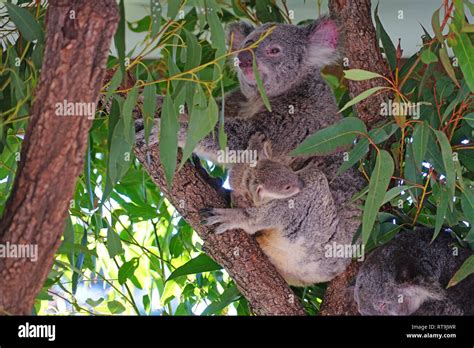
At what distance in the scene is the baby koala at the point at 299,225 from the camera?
6.54 feet

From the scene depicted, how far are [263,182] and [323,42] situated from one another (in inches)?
24.2

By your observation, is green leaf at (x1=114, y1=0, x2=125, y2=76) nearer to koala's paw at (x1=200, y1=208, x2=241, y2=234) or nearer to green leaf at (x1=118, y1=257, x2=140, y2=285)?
koala's paw at (x1=200, y1=208, x2=241, y2=234)

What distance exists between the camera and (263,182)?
1.97 meters

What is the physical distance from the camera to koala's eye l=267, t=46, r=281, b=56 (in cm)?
233

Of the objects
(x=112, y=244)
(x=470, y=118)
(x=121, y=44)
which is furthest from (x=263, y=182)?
(x=121, y=44)

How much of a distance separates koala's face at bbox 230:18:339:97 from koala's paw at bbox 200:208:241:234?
0.52 metres

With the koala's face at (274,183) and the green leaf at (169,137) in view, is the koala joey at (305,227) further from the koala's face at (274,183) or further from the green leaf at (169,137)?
the green leaf at (169,137)

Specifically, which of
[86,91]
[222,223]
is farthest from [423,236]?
[86,91]

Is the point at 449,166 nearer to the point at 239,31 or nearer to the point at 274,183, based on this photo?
the point at 274,183

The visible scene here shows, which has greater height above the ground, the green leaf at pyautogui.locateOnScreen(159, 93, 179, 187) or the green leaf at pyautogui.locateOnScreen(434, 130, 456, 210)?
the green leaf at pyautogui.locateOnScreen(159, 93, 179, 187)

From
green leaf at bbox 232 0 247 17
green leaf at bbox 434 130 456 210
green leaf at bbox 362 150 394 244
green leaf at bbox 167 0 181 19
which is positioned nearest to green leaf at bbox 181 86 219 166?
green leaf at bbox 167 0 181 19

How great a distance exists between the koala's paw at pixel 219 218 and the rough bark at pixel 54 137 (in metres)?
0.72

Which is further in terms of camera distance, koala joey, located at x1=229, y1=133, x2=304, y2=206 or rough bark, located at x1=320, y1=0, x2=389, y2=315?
rough bark, located at x1=320, y1=0, x2=389, y2=315

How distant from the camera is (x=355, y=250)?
6.92ft
